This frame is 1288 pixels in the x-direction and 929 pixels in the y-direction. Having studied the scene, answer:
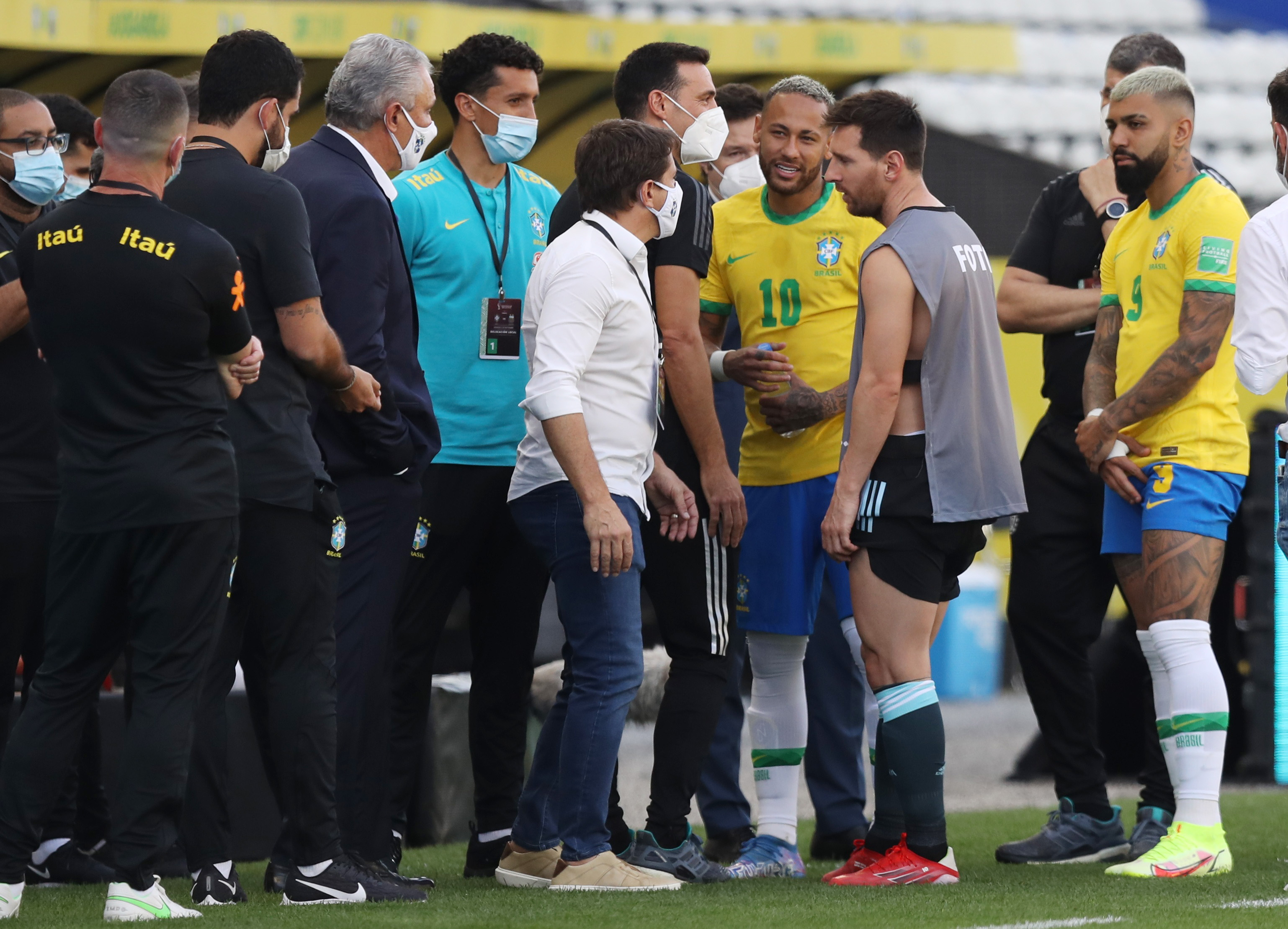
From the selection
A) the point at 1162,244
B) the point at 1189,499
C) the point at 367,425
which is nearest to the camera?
the point at 367,425

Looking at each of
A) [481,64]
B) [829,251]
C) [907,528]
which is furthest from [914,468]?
[481,64]

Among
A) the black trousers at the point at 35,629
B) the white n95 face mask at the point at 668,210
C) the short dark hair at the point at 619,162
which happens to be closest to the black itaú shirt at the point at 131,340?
the black trousers at the point at 35,629

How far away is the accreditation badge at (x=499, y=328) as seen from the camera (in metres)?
4.27

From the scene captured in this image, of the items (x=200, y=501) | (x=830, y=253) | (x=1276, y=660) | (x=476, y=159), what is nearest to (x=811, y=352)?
(x=830, y=253)

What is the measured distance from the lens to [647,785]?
233 inches

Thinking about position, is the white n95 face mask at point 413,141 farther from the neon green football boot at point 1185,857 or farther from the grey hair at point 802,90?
the neon green football boot at point 1185,857

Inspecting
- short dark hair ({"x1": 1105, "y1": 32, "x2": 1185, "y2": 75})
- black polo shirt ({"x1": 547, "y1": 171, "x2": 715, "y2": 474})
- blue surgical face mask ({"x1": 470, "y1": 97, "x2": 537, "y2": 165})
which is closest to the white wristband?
black polo shirt ({"x1": 547, "y1": 171, "x2": 715, "y2": 474})

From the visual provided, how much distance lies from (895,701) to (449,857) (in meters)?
1.61

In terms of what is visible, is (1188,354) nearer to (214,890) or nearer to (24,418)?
(214,890)

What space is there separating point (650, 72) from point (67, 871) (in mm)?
2599

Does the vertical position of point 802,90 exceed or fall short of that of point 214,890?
it exceeds it

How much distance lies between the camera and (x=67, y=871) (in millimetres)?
4293

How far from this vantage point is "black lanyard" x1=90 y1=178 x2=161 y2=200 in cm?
340

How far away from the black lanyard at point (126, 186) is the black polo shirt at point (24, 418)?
0.83 metres
